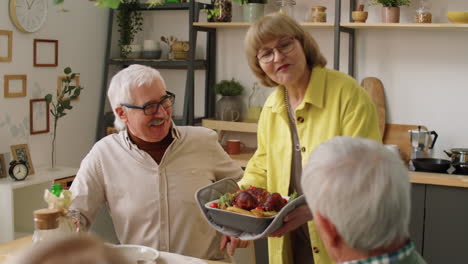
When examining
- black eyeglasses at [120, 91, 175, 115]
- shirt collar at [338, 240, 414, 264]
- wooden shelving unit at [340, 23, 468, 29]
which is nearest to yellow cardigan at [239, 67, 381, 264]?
black eyeglasses at [120, 91, 175, 115]

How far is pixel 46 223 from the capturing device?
180cm

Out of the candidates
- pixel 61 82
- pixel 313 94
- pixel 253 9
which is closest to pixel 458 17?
pixel 253 9

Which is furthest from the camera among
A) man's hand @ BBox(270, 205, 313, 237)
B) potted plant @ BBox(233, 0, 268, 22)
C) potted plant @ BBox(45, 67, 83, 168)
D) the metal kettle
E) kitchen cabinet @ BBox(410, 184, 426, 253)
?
potted plant @ BBox(233, 0, 268, 22)

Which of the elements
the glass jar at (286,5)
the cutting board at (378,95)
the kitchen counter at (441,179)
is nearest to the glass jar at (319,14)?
the glass jar at (286,5)

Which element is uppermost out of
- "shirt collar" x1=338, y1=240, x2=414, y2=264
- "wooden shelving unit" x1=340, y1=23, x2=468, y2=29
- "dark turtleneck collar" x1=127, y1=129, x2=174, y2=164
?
"wooden shelving unit" x1=340, y1=23, x2=468, y2=29

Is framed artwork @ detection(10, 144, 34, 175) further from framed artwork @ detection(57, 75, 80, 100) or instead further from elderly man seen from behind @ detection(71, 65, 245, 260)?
elderly man seen from behind @ detection(71, 65, 245, 260)

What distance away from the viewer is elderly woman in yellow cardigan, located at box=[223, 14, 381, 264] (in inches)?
83.8

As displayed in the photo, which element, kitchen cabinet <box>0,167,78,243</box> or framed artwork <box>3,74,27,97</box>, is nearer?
kitchen cabinet <box>0,167,78,243</box>

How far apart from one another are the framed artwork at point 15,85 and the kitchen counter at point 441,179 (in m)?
2.44

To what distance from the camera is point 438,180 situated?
3.46 m

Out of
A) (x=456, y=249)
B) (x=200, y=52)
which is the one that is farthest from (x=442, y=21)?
(x=200, y=52)

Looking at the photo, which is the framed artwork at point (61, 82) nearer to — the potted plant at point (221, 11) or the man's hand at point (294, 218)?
the potted plant at point (221, 11)

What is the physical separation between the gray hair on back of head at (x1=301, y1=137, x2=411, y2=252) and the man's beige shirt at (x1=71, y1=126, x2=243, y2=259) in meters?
1.12

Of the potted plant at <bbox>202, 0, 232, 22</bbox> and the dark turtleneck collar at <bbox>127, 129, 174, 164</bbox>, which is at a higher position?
the potted plant at <bbox>202, 0, 232, 22</bbox>
